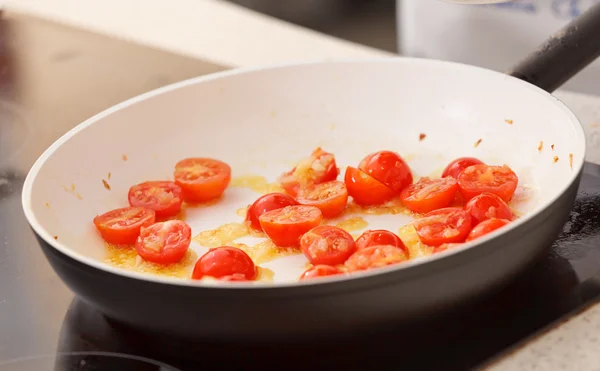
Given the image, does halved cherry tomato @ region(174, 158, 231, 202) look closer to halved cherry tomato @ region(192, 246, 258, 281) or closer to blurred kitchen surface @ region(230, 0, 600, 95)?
halved cherry tomato @ region(192, 246, 258, 281)

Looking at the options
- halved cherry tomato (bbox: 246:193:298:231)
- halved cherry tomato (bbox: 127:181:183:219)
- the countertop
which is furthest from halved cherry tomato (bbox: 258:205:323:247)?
the countertop

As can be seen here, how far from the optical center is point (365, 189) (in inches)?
37.9

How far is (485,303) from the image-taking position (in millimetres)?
764

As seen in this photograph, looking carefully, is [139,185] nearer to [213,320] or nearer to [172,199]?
[172,199]

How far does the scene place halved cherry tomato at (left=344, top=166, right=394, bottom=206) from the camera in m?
0.96

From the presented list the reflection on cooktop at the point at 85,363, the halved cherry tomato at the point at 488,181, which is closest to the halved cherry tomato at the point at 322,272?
the reflection on cooktop at the point at 85,363

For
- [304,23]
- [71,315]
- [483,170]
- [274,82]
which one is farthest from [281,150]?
[304,23]

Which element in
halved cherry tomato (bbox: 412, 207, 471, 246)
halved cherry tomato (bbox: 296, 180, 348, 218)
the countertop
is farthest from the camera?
the countertop

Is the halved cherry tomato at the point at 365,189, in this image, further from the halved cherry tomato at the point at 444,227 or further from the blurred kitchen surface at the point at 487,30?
the blurred kitchen surface at the point at 487,30

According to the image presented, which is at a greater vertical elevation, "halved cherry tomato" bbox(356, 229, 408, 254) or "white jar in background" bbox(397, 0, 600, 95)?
"halved cherry tomato" bbox(356, 229, 408, 254)

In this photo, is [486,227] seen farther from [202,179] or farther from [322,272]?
[202,179]

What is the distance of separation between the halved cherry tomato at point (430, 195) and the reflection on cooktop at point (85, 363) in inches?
13.8

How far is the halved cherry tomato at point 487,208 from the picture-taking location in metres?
0.86

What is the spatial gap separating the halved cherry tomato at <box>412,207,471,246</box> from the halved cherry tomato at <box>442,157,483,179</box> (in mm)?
118
